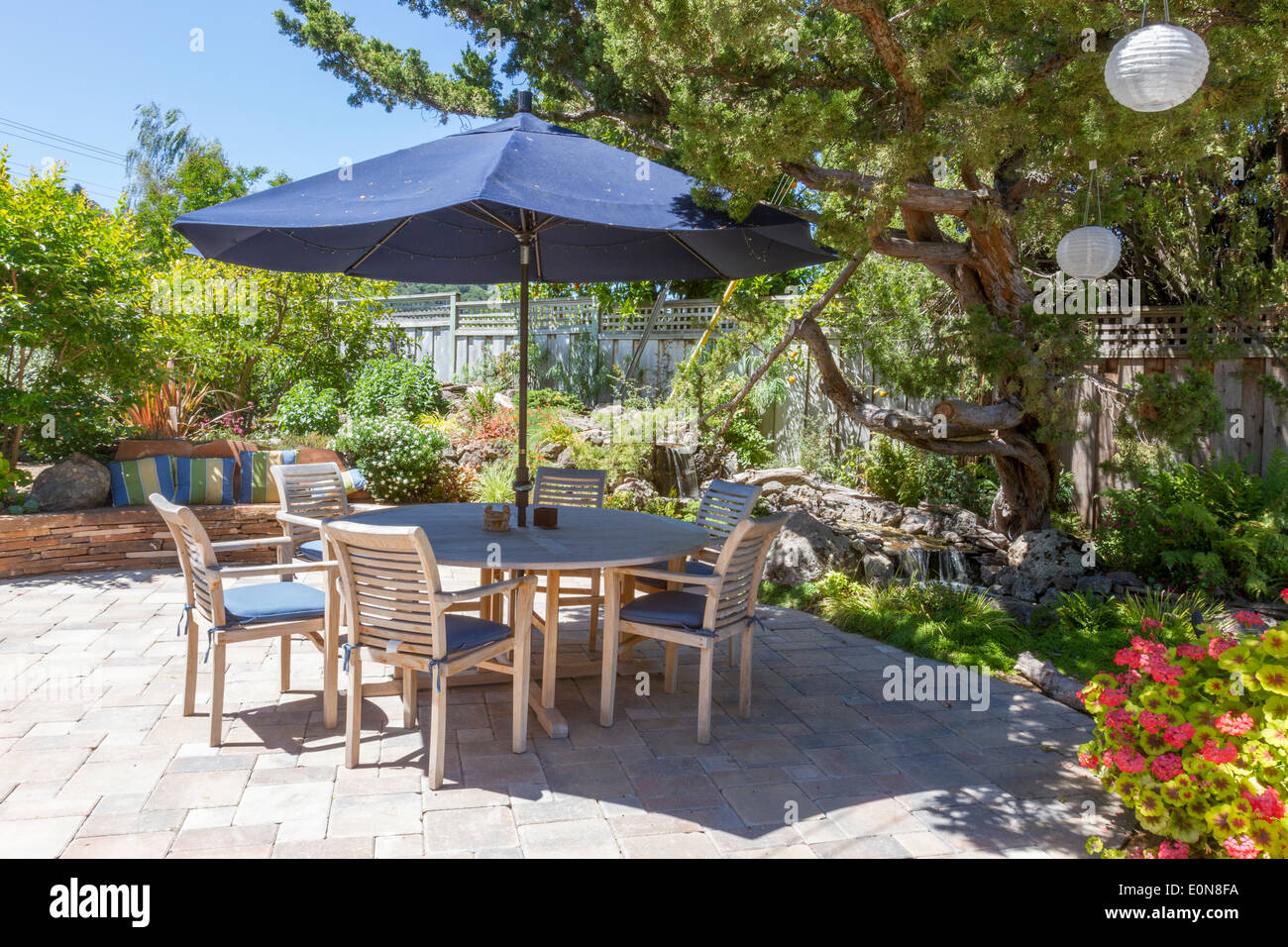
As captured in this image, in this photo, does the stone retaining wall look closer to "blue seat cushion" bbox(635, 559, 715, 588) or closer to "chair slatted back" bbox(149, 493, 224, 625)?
"chair slatted back" bbox(149, 493, 224, 625)

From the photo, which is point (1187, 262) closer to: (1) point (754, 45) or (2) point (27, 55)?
(1) point (754, 45)

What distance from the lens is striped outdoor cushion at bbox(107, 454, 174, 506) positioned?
627 cm

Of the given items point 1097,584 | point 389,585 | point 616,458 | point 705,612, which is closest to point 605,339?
point 616,458

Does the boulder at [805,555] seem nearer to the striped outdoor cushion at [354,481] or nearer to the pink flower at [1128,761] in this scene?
the pink flower at [1128,761]

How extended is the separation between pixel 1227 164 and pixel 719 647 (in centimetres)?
569

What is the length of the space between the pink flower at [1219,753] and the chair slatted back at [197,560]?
3.25 m

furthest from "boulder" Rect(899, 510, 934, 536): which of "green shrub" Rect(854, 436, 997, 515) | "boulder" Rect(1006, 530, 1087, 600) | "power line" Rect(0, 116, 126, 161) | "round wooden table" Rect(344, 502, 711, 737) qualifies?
"power line" Rect(0, 116, 126, 161)

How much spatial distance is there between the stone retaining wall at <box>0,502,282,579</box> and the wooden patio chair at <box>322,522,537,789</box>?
384 cm

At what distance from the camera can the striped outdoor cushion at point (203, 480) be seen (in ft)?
21.5

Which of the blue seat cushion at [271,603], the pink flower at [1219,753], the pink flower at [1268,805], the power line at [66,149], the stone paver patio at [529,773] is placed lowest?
the stone paver patio at [529,773]

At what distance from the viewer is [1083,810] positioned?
2.92m

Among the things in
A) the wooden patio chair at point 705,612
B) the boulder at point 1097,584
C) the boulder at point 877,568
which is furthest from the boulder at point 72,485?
the boulder at point 1097,584
